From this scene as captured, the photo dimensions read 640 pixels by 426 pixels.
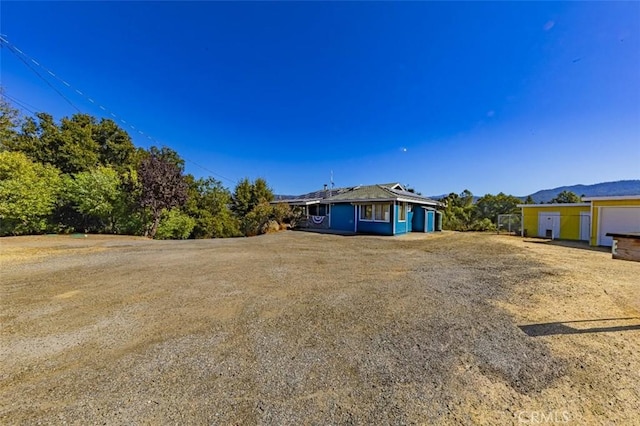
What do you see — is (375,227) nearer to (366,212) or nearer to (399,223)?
(366,212)

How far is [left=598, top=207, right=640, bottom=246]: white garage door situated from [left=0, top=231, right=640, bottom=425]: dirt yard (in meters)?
8.61

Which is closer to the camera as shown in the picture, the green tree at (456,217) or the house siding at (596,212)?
the house siding at (596,212)

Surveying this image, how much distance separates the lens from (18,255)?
7.54 m

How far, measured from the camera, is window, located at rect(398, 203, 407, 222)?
621 inches

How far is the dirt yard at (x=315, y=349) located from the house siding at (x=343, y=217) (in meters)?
11.8

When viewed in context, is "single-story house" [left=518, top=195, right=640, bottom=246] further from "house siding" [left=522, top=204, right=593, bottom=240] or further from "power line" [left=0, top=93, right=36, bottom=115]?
"power line" [left=0, top=93, right=36, bottom=115]

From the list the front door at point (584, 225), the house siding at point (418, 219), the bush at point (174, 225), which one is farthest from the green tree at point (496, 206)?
the bush at point (174, 225)

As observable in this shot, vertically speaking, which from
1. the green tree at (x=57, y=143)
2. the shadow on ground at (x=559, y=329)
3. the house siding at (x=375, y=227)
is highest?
the green tree at (x=57, y=143)

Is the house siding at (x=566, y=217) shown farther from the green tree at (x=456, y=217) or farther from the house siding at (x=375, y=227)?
the house siding at (x=375, y=227)

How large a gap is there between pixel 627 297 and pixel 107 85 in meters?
22.9

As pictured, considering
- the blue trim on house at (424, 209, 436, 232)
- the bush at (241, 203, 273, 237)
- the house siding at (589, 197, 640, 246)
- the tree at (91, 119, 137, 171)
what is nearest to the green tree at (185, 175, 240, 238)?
the bush at (241, 203, 273, 237)

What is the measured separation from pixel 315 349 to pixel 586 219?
59.8ft

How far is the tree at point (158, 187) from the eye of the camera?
1400 centimetres

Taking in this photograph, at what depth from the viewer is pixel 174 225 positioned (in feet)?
55.6
